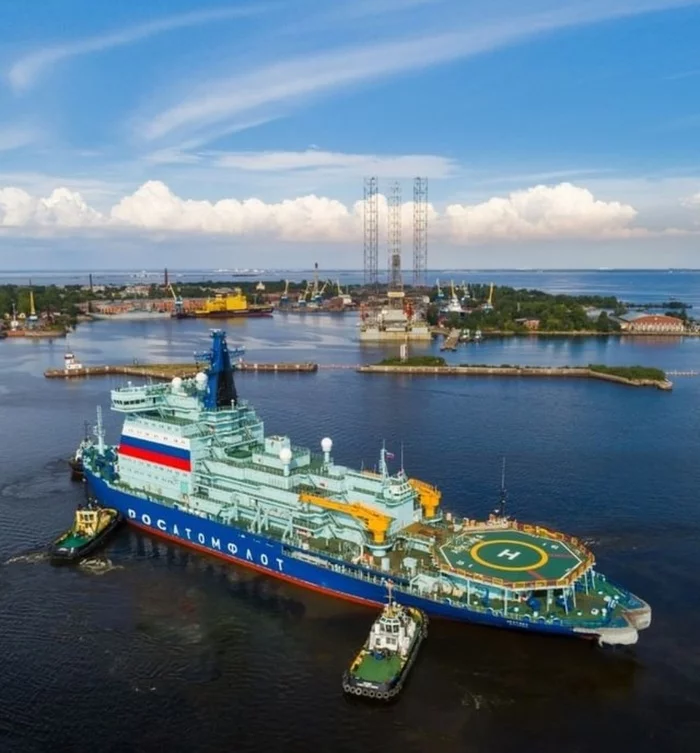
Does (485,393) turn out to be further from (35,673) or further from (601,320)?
(601,320)

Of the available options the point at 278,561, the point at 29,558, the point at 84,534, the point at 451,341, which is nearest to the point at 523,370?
the point at 451,341

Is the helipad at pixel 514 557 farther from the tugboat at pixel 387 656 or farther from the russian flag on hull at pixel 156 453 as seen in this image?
the russian flag on hull at pixel 156 453

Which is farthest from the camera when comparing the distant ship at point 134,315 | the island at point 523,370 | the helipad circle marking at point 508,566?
the distant ship at point 134,315

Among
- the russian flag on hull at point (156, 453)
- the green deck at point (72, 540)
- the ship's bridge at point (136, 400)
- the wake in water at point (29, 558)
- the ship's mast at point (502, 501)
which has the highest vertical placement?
the ship's bridge at point (136, 400)

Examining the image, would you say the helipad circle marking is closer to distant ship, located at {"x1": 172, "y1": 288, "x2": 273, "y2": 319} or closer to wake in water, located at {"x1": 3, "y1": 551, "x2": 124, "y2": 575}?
wake in water, located at {"x1": 3, "y1": 551, "x2": 124, "y2": 575}

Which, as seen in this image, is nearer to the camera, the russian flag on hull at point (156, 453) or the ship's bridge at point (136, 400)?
the russian flag on hull at point (156, 453)

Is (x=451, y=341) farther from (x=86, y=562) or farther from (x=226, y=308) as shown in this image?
(x=86, y=562)

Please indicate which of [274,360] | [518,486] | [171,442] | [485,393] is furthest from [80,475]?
[274,360]

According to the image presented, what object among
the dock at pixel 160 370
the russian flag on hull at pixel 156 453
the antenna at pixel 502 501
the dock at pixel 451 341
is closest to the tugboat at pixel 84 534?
the russian flag on hull at pixel 156 453
